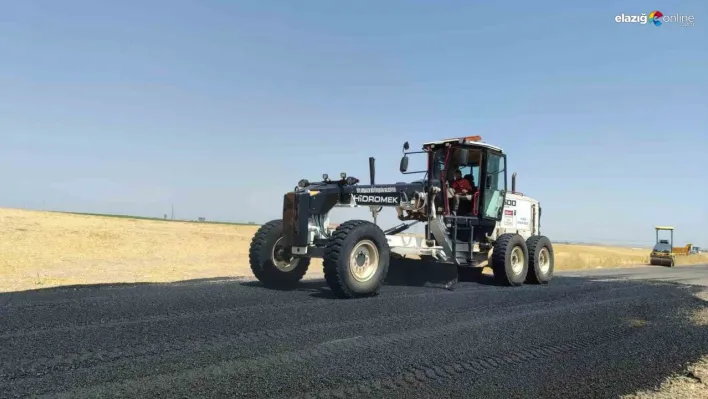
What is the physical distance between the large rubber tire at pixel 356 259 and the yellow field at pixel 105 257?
5.13m

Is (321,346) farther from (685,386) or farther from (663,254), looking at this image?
(663,254)

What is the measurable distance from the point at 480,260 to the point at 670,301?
134 inches

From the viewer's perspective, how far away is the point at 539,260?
456 inches

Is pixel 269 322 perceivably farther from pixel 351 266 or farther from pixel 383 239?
pixel 383 239

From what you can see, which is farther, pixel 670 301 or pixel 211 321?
pixel 670 301

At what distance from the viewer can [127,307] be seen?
19.0 ft

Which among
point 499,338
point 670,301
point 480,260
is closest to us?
point 499,338

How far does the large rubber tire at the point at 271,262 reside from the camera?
8.48 m

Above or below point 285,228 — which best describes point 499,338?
below

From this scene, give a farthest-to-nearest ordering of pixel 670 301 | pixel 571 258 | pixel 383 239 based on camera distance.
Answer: pixel 571 258 < pixel 670 301 < pixel 383 239

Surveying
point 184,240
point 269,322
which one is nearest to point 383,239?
point 269,322

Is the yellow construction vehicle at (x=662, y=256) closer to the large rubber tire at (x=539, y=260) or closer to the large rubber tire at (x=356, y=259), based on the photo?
the large rubber tire at (x=539, y=260)

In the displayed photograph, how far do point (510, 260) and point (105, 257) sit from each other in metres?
14.4

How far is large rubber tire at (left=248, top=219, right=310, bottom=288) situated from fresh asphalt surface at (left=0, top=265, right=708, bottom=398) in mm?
1050
